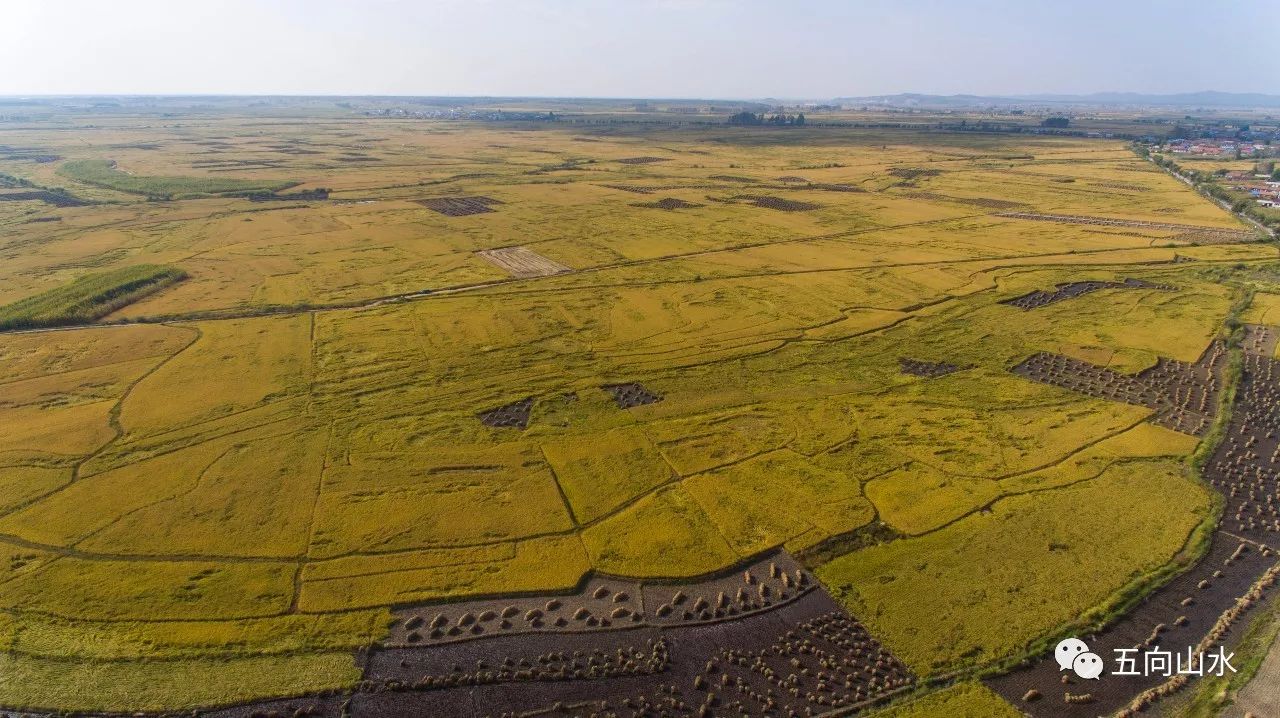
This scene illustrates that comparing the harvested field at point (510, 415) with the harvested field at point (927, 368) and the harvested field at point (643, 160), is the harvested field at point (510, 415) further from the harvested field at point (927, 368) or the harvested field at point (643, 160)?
the harvested field at point (643, 160)

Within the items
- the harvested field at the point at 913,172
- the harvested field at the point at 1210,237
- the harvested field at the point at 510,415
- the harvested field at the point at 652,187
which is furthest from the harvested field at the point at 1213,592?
the harvested field at the point at 913,172

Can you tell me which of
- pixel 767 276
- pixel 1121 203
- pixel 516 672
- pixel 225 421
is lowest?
pixel 516 672

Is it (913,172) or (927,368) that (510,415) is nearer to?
(927,368)

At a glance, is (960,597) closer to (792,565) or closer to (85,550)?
(792,565)

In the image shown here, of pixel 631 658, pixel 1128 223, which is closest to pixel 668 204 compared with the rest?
pixel 1128 223

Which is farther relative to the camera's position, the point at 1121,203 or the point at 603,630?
the point at 1121,203

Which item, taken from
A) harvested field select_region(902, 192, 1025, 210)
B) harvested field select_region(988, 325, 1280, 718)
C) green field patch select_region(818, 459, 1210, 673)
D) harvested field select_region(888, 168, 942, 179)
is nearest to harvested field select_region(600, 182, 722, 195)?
harvested field select_region(902, 192, 1025, 210)

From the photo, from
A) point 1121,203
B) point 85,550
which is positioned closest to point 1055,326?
point 85,550
